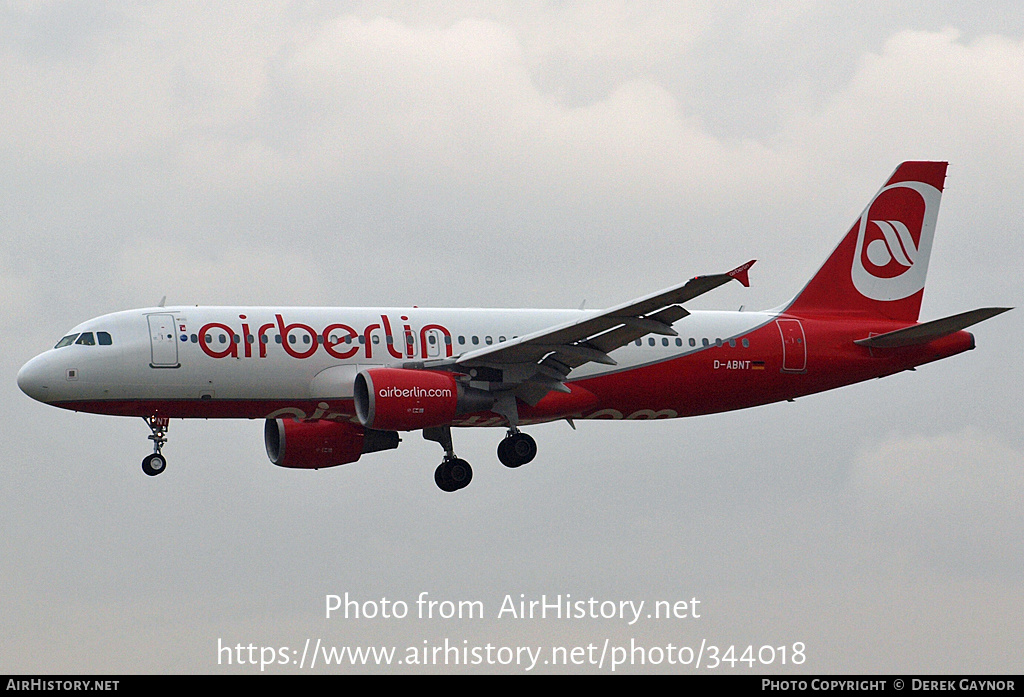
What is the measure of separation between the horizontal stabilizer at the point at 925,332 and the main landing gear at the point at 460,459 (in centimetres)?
1071

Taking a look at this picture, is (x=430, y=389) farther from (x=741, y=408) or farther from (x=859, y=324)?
(x=859, y=324)

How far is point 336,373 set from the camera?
42625 mm

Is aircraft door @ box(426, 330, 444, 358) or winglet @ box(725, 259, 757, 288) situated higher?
aircraft door @ box(426, 330, 444, 358)

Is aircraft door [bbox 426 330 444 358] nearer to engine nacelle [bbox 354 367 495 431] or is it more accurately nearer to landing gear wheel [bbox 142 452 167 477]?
engine nacelle [bbox 354 367 495 431]

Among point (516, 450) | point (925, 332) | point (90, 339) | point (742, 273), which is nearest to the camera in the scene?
point (742, 273)

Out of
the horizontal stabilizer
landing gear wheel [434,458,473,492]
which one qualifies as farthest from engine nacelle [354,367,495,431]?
the horizontal stabilizer

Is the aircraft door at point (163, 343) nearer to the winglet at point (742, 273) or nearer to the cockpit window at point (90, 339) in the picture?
the cockpit window at point (90, 339)

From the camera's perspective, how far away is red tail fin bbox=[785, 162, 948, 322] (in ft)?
161

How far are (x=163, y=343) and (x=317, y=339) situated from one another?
158 inches

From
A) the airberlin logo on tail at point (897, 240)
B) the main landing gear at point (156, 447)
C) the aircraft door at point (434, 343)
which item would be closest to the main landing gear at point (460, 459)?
the aircraft door at point (434, 343)

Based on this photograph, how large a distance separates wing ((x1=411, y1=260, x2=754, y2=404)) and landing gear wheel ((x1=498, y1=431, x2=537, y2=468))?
1.28m

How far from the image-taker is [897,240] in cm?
4988

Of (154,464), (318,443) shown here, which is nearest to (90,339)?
(154,464)

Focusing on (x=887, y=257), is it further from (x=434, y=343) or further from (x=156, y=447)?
(x=156, y=447)
